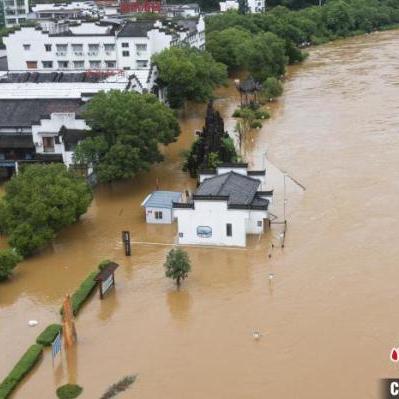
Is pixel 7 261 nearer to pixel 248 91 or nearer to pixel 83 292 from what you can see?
pixel 83 292

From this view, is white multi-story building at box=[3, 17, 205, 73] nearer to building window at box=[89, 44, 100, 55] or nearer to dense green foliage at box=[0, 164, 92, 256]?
building window at box=[89, 44, 100, 55]

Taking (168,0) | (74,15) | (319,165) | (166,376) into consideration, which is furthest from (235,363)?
(168,0)

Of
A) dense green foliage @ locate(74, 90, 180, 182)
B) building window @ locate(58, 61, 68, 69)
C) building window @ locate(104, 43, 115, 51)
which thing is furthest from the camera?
building window @ locate(58, 61, 68, 69)

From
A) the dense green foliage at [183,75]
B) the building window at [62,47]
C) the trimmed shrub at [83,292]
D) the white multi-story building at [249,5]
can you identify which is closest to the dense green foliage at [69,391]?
the trimmed shrub at [83,292]

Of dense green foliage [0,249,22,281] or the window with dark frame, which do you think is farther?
the window with dark frame

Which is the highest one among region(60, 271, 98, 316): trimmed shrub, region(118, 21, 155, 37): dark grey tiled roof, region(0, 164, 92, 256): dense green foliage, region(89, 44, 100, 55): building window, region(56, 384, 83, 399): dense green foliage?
region(118, 21, 155, 37): dark grey tiled roof

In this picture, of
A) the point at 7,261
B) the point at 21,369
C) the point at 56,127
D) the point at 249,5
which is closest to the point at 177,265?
the point at 7,261

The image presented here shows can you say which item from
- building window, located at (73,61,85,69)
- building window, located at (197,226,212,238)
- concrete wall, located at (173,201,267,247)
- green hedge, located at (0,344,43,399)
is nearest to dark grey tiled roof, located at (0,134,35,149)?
concrete wall, located at (173,201,267,247)
